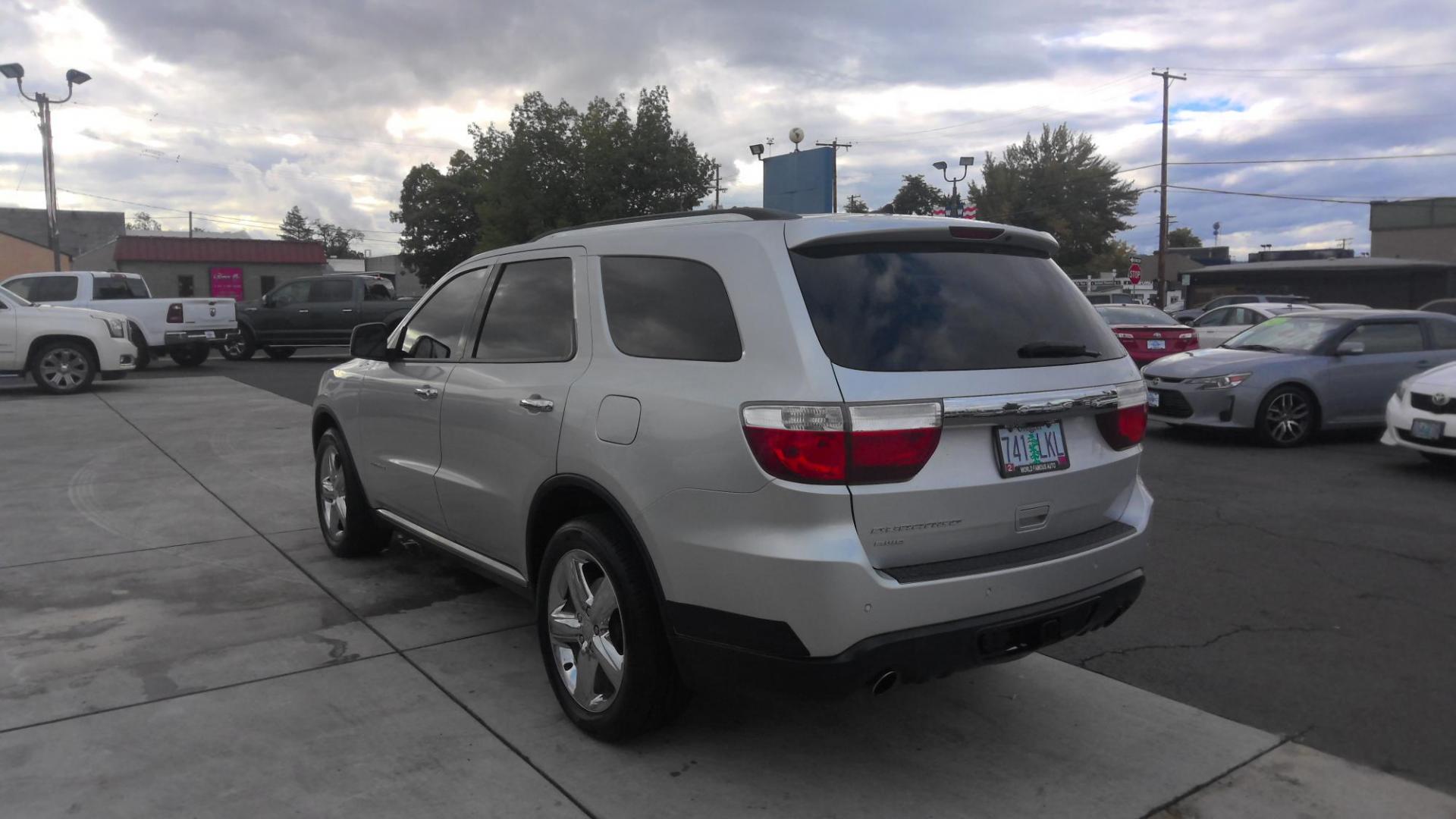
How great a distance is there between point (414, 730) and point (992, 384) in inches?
92.4

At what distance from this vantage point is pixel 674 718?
3.50 m

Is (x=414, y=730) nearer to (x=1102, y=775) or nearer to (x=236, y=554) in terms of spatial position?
(x=1102, y=775)

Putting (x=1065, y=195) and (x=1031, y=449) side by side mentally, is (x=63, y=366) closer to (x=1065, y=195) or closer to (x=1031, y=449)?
(x=1031, y=449)

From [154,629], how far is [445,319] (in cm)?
195

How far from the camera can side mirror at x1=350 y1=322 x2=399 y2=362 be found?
5246mm

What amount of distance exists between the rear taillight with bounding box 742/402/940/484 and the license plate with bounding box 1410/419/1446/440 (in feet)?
23.9

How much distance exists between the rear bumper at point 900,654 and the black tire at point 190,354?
19.6 metres

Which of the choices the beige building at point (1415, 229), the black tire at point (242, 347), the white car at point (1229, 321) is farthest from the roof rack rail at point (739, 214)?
the beige building at point (1415, 229)

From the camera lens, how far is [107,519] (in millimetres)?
6844

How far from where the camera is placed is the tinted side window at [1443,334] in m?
10.5

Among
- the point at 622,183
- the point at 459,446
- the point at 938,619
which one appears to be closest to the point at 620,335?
the point at 459,446

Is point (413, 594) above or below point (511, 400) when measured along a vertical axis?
below

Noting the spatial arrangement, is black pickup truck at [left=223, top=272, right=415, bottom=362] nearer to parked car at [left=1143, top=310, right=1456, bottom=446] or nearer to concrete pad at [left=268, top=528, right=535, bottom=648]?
parked car at [left=1143, top=310, right=1456, bottom=446]

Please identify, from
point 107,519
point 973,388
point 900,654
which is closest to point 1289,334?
point 973,388
